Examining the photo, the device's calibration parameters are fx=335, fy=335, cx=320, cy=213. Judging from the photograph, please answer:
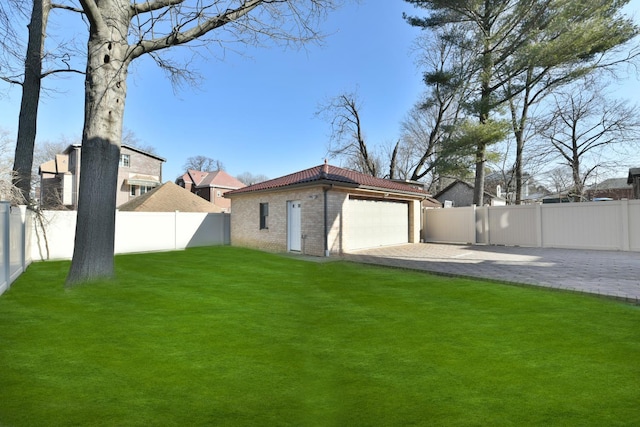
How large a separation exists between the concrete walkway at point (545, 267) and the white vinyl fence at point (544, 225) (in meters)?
0.81

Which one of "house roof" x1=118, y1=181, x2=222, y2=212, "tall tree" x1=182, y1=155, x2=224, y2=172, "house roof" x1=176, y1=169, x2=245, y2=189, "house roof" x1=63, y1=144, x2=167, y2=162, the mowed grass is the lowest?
the mowed grass

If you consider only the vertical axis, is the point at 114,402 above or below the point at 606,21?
below

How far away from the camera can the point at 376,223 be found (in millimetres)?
14820

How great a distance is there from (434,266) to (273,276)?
4.61 meters

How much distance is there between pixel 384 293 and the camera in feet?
21.2

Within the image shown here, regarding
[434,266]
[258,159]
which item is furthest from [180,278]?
[258,159]

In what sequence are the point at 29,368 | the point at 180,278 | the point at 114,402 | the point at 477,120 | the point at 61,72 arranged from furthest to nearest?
1. the point at 477,120
2. the point at 61,72
3. the point at 180,278
4. the point at 29,368
5. the point at 114,402

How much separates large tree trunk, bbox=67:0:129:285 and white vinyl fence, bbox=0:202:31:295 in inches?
47.3

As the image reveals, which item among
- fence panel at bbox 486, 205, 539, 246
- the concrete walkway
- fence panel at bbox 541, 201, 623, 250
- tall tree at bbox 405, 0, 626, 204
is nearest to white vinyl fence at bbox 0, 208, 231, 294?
the concrete walkway

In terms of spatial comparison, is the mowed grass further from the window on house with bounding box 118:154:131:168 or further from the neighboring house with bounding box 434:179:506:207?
the neighboring house with bounding box 434:179:506:207

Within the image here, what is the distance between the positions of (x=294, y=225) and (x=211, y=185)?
90.2 feet

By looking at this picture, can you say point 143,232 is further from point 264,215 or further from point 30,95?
point 30,95

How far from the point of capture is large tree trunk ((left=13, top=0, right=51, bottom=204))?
9938mm

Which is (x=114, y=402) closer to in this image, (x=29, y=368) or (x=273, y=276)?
(x=29, y=368)
